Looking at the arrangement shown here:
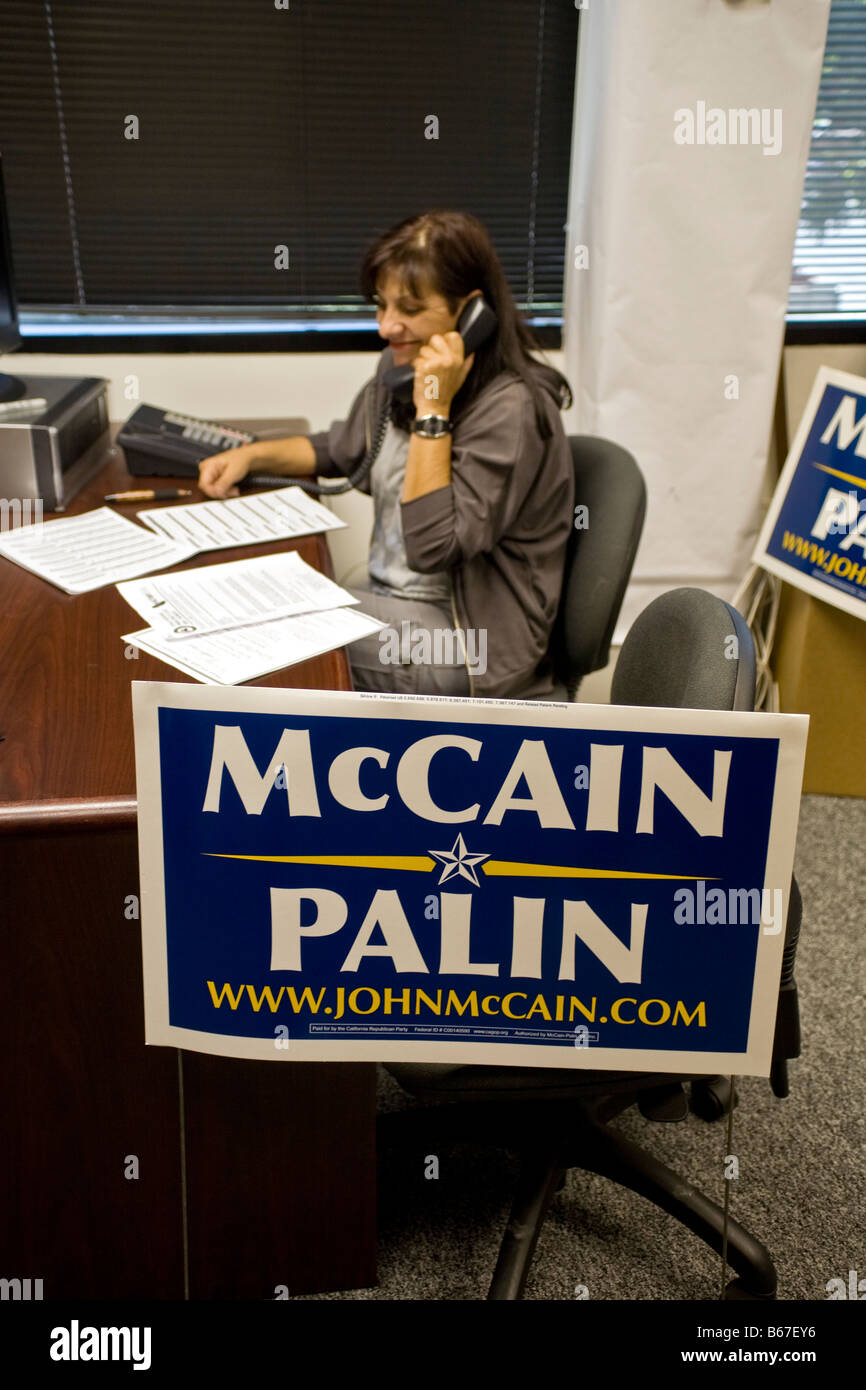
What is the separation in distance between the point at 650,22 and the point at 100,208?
1159 mm

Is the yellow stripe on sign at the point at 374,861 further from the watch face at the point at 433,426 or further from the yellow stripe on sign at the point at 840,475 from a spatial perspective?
the yellow stripe on sign at the point at 840,475

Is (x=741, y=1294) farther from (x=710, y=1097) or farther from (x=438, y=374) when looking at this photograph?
(x=438, y=374)

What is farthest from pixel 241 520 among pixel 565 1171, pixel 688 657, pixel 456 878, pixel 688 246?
pixel 688 246

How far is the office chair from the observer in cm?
118

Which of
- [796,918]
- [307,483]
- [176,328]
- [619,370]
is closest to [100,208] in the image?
[176,328]

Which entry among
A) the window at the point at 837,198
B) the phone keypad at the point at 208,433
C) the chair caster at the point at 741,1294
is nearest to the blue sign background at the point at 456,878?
the chair caster at the point at 741,1294

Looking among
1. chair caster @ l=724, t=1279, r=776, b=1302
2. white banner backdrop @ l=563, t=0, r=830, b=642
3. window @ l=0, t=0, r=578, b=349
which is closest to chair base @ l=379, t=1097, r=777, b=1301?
chair caster @ l=724, t=1279, r=776, b=1302

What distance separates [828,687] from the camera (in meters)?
2.47

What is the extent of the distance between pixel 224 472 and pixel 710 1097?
1.21 m

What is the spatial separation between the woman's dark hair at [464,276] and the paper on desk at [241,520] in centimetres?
29

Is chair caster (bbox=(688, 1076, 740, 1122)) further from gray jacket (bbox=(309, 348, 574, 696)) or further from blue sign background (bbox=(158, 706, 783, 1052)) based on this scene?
gray jacket (bbox=(309, 348, 574, 696))

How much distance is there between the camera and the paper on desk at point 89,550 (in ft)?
5.10

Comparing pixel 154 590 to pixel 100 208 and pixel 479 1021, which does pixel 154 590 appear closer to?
pixel 479 1021

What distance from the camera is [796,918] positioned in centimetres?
115
